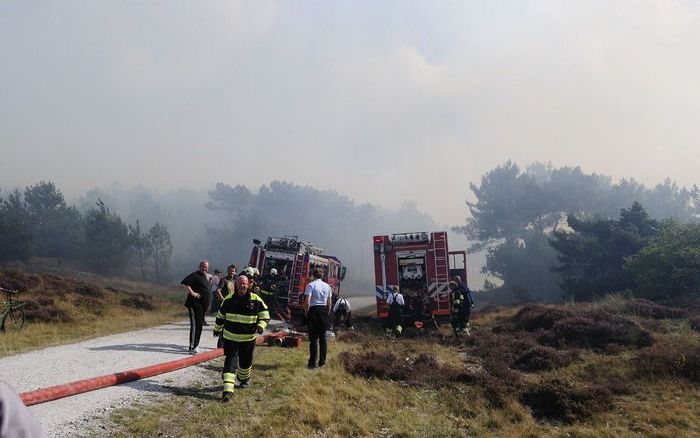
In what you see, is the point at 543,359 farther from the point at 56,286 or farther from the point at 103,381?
the point at 56,286

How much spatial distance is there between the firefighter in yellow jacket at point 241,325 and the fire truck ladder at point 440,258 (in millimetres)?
11153

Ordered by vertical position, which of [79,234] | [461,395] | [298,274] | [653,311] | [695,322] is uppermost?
[79,234]

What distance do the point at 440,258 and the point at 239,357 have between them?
37.7 feet

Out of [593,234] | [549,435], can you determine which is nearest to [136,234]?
[593,234]

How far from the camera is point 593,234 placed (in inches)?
1366

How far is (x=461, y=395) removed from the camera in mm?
8273

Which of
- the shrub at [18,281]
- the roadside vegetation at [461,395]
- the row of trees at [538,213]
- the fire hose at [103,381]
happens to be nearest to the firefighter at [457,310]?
the roadside vegetation at [461,395]

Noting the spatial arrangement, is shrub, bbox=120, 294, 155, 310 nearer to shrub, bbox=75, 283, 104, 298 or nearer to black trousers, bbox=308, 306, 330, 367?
shrub, bbox=75, 283, 104, 298

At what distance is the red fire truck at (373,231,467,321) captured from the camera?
56.9 feet

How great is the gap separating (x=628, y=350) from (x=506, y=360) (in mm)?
2926

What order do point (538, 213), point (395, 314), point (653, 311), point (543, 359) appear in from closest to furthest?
point (543, 359)
point (395, 314)
point (653, 311)
point (538, 213)

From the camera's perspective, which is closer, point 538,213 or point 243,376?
point 243,376

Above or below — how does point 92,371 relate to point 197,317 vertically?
below

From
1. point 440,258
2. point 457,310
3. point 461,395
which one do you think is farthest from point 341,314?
point 461,395
